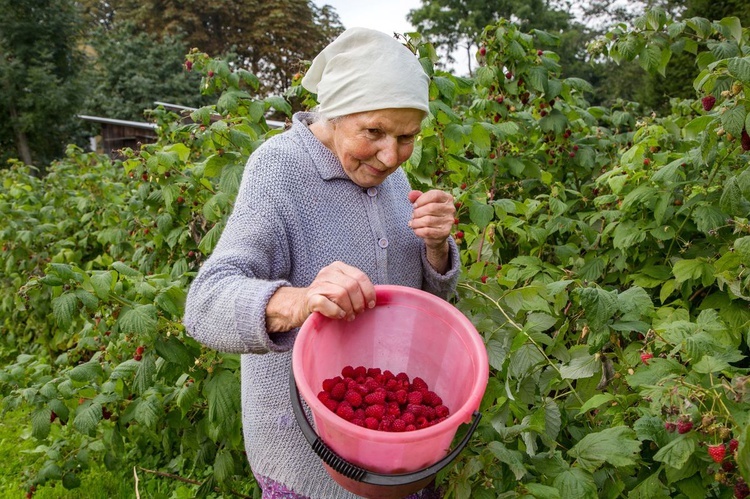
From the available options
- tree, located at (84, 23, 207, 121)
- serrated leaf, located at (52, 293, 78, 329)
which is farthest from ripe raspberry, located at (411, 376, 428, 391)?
tree, located at (84, 23, 207, 121)

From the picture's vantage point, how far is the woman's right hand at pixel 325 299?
1115mm

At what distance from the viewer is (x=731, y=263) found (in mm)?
1848

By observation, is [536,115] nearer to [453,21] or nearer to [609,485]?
[609,485]

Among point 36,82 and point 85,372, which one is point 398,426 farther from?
point 36,82

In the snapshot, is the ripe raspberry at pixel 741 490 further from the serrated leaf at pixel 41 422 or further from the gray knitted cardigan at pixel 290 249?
the serrated leaf at pixel 41 422

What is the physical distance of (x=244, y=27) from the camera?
25766 millimetres

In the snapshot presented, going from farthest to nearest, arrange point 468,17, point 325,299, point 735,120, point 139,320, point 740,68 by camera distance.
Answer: point 468,17 < point 139,320 < point 735,120 < point 740,68 < point 325,299

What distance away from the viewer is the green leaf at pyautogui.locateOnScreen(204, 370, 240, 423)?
195 centimetres

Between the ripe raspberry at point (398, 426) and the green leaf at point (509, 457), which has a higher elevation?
the ripe raspberry at point (398, 426)

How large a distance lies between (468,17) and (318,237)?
3247 cm

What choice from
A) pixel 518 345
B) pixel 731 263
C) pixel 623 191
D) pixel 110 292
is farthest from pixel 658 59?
pixel 110 292

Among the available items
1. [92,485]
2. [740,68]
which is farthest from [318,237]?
[92,485]

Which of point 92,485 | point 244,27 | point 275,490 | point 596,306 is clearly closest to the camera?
point 596,306

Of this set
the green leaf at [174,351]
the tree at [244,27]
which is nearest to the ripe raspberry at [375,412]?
the green leaf at [174,351]
